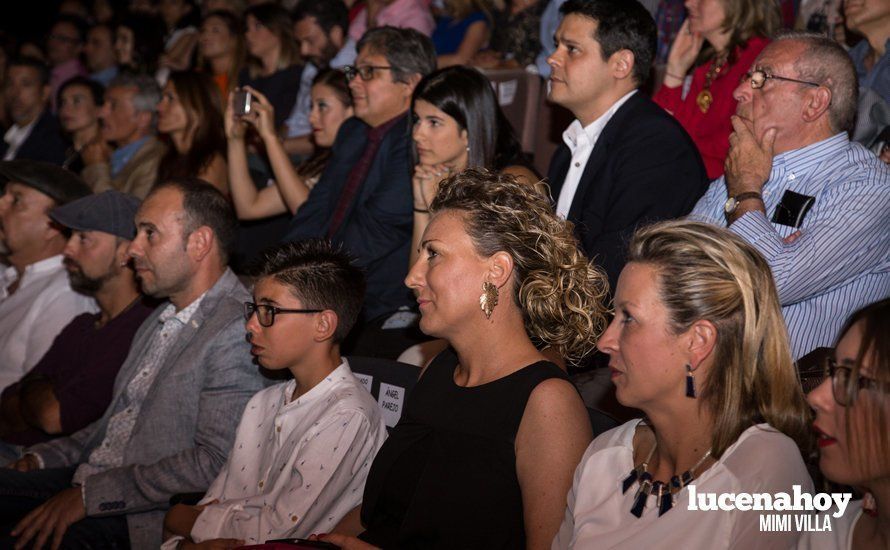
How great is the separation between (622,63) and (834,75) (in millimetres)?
760

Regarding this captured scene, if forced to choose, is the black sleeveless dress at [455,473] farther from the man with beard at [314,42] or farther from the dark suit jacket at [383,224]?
→ the man with beard at [314,42]

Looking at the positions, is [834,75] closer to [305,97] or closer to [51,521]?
[51,521]

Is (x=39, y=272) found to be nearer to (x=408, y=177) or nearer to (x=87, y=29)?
(x=408, y=177)

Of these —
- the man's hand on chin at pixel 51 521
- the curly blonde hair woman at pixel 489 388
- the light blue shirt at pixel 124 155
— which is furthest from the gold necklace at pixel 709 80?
the light blue shirt at pixel 124 155

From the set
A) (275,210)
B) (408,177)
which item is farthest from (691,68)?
(275,210)

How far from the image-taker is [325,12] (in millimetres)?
5941

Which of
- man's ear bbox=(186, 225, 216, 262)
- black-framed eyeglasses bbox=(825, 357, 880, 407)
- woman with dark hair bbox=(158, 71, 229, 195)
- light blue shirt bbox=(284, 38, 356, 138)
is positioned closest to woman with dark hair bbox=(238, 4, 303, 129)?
light blue shirt bbox=(284, 38, 356, 138)

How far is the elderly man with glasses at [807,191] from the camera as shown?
2658mm

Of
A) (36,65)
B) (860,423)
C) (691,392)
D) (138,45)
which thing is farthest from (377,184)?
(36,65)

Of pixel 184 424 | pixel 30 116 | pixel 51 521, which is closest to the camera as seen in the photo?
pixel 51 521

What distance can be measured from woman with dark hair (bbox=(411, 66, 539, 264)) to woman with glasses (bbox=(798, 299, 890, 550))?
196 centimetres

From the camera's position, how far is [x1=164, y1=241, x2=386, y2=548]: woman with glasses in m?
2.56

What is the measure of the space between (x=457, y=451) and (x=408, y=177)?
1999mm

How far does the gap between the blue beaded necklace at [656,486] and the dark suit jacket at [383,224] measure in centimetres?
195
